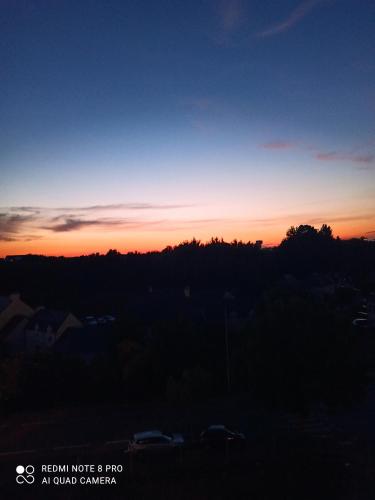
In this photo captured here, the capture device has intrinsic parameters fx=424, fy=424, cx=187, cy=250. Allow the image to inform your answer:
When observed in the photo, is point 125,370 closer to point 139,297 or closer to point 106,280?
point 139,297

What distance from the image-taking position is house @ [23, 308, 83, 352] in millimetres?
31597

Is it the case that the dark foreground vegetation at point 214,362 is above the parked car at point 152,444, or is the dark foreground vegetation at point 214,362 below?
above

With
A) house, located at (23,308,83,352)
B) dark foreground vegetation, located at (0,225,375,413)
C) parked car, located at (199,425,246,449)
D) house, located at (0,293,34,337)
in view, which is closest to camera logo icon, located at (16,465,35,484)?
parked car, located at (199,425,246,449)

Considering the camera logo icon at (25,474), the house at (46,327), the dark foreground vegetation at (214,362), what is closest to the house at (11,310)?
the house at (46,327)

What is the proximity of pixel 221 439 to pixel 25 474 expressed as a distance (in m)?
5.67

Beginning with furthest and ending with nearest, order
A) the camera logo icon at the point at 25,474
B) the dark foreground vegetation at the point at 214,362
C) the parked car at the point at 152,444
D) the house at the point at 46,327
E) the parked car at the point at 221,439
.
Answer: the house at the point at 46,327 < the dark foreground vegetation at the point at 214,362 < the parked car at the point at 221,439 < the parked car at the point at 152,444 < the camera logo icon at the point at 25,474

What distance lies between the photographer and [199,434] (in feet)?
45.9

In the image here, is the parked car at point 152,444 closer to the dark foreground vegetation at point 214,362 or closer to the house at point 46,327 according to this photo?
the dark foreground vegetation at point 214,362

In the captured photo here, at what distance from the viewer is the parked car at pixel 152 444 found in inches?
490

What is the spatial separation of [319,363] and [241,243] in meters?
66.5

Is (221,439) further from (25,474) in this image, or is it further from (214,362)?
(214,362)

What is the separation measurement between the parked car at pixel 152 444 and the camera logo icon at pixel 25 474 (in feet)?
9.01

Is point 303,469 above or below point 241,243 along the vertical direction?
below

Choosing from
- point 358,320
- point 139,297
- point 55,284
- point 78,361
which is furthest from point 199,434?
point 55,284
